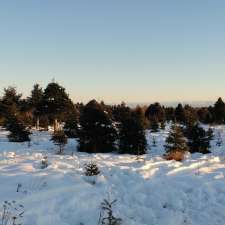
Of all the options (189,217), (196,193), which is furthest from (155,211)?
(196,193)

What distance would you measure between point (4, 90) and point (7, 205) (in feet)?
120

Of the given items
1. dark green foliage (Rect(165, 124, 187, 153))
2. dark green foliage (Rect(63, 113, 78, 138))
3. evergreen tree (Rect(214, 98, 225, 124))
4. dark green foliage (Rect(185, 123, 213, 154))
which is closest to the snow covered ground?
dark green foliage (Rect(165, 124, 187, 153))

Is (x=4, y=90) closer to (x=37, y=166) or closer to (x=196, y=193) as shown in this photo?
(x=37, y=166)

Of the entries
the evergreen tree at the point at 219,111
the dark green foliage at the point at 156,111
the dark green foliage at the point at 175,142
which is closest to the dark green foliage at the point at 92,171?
the dark green foliage at the point at 175,142

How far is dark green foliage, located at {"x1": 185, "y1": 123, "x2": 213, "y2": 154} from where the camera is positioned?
2545 centimetres

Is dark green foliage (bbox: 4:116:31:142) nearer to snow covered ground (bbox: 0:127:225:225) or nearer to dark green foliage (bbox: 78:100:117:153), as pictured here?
dark green foliage (bbox: 78:100:117:153)

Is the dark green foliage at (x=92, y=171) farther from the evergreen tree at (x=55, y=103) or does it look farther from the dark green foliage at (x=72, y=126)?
the evergreen tree at (x=55, y=103)

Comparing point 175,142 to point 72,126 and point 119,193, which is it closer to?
point 119,193

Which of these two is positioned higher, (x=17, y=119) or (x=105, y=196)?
(x=17, y=119)

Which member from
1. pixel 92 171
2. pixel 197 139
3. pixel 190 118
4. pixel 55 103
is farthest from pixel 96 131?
pixel 190 118

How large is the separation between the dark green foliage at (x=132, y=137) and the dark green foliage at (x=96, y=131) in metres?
0.90

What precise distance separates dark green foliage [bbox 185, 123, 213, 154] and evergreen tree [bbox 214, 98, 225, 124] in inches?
1047

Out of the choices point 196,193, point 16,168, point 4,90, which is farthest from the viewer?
point 4,90

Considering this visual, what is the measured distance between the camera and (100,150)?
24.9 m
